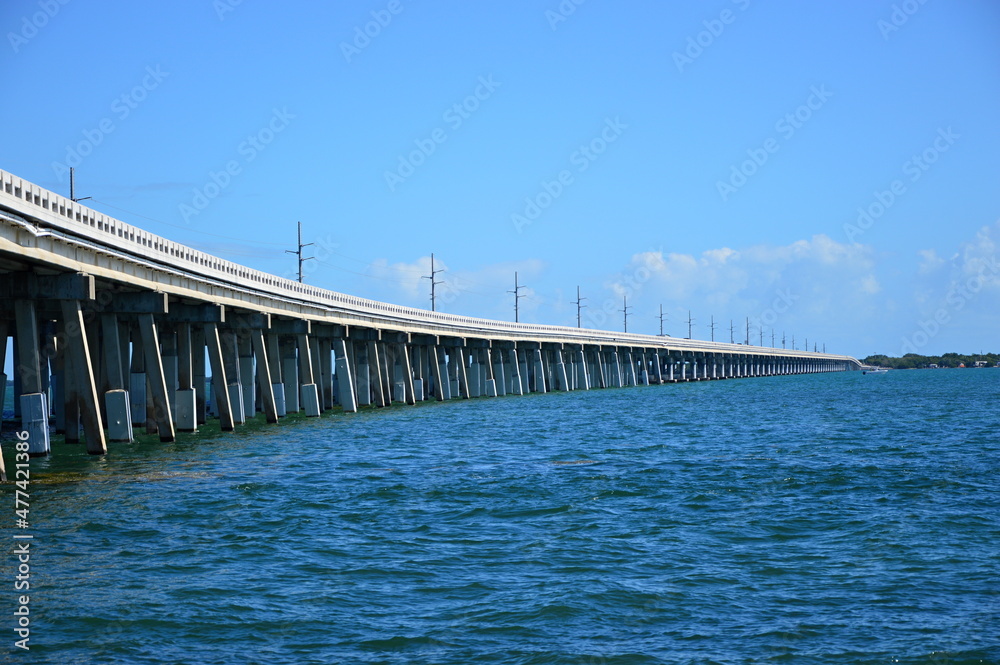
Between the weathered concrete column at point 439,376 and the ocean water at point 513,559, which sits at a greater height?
the weathered concrete column at point 439,376

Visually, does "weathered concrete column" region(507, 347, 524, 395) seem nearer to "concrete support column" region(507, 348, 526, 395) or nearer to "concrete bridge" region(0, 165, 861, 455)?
"concrete support column" region(507, 348, 526, 395)

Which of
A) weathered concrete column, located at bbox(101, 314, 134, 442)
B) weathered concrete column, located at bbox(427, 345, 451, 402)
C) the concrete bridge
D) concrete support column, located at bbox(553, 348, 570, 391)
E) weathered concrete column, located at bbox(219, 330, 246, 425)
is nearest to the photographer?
the concrete bridge

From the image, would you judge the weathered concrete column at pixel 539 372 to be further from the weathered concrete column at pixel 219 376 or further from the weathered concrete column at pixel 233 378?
the weathered concrete column at pixel 219 376

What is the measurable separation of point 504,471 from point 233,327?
24523 mm

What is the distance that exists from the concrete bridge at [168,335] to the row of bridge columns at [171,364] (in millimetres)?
65

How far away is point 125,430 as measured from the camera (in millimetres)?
34000

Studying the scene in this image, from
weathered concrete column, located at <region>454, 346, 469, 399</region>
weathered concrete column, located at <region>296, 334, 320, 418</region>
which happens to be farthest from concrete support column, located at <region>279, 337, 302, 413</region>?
weathered concrete column, located at <region>454, 346, 469, 399</region>

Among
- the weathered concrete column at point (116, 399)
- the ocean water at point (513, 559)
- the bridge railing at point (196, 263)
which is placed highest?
the bridge railing at point (196, 263)

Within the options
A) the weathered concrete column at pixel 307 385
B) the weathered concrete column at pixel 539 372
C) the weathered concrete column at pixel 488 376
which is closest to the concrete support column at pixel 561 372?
the weathered concrete column at pixel 539 372

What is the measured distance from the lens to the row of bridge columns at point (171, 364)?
29.9 metres

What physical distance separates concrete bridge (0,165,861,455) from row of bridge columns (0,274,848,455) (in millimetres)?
65

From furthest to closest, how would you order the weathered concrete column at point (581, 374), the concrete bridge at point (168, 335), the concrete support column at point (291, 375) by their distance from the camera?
the weathered concrete column at point (581, 374) → the concrete support column at point (291, 375) → the concrete bridge at point (168, 335)

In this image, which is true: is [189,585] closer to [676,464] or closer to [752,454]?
[676,464]

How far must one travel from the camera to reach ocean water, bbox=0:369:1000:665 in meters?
11.8
